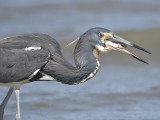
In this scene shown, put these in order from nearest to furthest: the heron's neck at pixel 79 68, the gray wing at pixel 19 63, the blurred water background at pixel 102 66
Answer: the heron's neck at pixel 79 68 → the gray wing at pixel 19 63 → the blurred water background at pixel 102 66

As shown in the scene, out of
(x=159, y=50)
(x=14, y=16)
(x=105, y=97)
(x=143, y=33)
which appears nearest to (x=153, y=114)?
(x=105, y=97)

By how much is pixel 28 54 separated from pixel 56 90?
249 cm

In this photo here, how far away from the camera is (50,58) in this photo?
6.39 m

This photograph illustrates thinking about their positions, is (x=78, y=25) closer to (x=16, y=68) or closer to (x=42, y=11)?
(x=42, y=11)

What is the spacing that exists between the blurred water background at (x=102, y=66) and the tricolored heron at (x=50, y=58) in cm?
136

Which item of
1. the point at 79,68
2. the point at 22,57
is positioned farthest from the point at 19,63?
the point at 79,68

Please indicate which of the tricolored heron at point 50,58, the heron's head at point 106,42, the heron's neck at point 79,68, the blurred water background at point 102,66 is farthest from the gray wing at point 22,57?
the blurred water background at point 102,66

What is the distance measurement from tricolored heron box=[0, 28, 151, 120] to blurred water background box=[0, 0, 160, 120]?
1.36 meters

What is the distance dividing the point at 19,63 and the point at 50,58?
0.38 metres

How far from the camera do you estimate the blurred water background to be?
7.85 metres

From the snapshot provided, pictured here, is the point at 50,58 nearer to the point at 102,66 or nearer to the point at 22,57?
the point at 22,57

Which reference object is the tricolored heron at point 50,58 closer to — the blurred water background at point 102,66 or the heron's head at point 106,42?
the heron's head at point 106,42

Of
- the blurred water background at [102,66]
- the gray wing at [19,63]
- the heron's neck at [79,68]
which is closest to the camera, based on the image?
the heron's neck at [79,68]

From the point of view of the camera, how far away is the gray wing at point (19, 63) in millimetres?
6281
